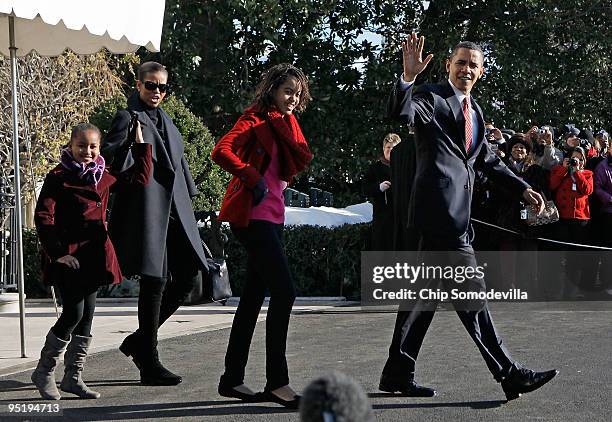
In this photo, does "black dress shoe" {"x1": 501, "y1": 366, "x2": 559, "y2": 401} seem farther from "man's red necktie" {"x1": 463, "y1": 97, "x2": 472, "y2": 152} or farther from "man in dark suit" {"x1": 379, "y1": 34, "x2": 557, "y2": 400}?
"man's red necktie" {"x1": 463, "y1": 97, "x2": 472, "y2": 152}

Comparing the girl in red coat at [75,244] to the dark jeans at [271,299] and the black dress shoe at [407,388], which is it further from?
the black dress shoe at [407,388]

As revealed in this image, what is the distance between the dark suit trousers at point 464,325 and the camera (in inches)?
256

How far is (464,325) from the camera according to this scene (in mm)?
6633

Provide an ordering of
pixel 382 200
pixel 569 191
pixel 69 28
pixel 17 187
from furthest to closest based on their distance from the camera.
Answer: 1. pixel 569 191
2. pixel 382 200
3. pixel 17 187
4. pixel 69 28

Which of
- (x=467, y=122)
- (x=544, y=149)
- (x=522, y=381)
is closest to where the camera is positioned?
(x=522, y=381)

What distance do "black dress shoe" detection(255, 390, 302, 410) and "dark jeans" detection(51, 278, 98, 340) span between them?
3.49ft

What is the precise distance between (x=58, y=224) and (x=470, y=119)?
2324 mm

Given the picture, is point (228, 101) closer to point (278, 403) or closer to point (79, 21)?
point (79, 21)

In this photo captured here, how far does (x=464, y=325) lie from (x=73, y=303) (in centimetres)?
214

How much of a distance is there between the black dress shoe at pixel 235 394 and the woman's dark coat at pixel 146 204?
86cm

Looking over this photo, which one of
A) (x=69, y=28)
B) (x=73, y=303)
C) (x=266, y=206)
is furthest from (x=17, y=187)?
(x=266, y=206)

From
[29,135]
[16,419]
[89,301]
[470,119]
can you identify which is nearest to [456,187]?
[470,119]

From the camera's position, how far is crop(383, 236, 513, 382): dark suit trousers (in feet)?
21.3

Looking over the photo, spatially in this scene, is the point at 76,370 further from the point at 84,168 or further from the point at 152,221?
the point at 84,168
